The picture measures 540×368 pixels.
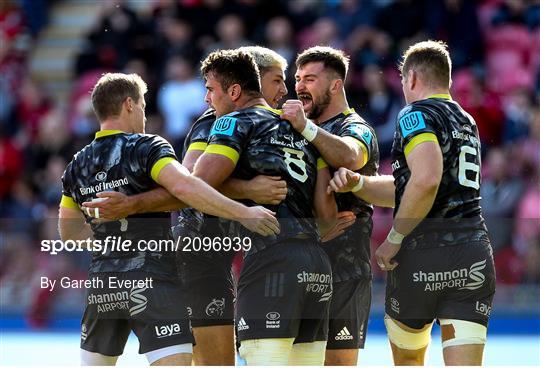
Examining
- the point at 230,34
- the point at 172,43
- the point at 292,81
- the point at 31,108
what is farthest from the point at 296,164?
the point at 31,108

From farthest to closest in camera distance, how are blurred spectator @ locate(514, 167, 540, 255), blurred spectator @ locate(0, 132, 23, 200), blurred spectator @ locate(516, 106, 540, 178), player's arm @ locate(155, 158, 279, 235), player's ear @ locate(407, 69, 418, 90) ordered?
blurred spectator @ locate(0, 132, 23, 200) < blurred spectator @ locate(516, 106, 540, 178) < blurred spectator @ locate(514, 167, 540, 255) < player's ear @ locate(407, 69, 418, 90) < player's arm @ locate(155, 158, 279, 235)

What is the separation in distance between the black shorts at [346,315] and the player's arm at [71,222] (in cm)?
159

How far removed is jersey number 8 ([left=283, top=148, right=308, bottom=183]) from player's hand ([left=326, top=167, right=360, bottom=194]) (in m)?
0.18

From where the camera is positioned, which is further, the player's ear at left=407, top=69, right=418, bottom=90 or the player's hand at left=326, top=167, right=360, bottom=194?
the player's ear at left=407, top=69, right=418, bottom=90

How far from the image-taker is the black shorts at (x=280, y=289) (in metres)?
5.82

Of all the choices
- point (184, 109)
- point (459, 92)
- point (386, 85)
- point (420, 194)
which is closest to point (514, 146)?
point (459, 92)

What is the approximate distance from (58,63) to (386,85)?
6698 mm

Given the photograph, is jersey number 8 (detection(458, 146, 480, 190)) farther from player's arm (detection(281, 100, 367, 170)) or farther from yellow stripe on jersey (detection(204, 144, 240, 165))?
yellow stripe on jersey (detection(204, 144, 240, 165))

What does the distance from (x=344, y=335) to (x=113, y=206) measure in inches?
70.9

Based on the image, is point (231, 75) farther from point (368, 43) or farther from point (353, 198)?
point (368, 43)

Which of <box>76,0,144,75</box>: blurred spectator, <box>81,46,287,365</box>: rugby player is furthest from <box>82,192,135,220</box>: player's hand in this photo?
<box>76,0,144,75</box>: blurred spectator

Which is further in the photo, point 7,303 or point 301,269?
point 7,303

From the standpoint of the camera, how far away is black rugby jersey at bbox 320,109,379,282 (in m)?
6.66

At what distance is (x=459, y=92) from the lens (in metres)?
12.7
